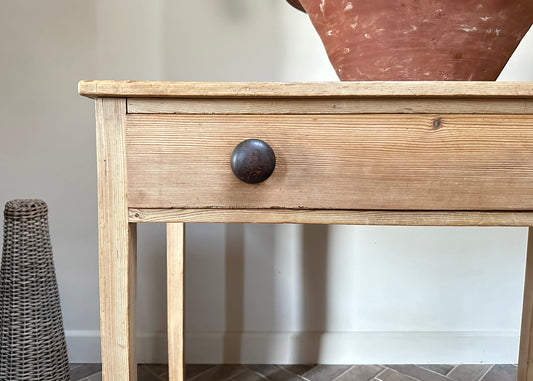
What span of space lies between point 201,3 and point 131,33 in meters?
0.22

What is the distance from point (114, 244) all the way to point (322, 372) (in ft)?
3.04

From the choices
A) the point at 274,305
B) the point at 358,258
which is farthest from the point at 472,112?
the point at 274,305

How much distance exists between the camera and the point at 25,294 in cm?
91

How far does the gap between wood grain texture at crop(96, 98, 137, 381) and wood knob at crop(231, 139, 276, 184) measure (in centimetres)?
13

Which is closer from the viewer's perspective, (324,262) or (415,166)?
(415,166)

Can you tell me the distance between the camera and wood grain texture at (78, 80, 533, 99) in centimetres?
40

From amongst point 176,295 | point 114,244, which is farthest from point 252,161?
point 176,295

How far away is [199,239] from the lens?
1160 mm

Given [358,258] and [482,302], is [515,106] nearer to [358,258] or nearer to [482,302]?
[358,258]

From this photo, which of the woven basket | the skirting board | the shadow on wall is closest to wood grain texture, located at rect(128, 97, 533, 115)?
the woven basket

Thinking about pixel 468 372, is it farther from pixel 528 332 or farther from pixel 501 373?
pixel 528 332

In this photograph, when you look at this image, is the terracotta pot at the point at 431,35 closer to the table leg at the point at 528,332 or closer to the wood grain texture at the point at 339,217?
the wood grain texture at the point at 339,217

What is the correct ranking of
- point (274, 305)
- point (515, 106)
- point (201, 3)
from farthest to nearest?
point (274, 305) → point (201, 3) → point (515, 106)

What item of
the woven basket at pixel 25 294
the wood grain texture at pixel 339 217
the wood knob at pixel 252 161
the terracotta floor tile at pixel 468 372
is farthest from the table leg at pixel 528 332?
the woven basket at pixel 25 294
